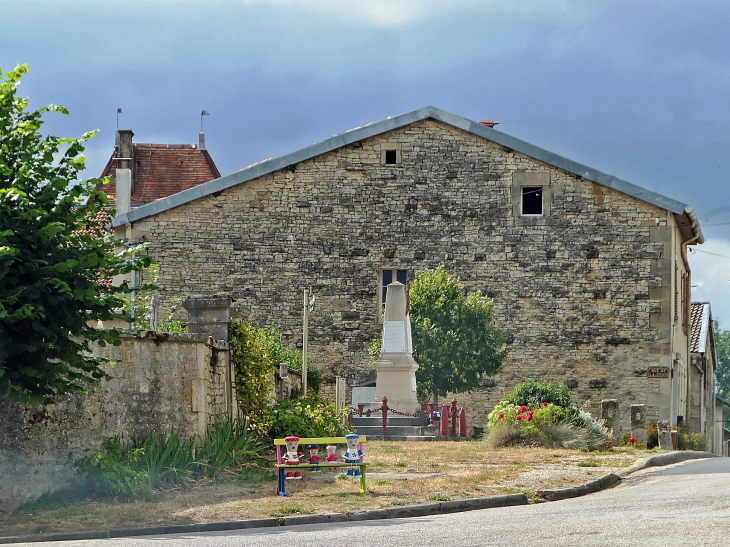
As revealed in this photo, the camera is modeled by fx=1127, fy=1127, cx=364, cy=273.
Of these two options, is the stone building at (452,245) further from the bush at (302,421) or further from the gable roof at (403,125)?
the bush at (302,421)

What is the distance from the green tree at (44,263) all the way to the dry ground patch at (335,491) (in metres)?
1.38

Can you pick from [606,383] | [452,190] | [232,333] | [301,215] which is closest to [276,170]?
[301,215]

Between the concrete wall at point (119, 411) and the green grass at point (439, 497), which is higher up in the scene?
the concrete wall at point (119, 411)

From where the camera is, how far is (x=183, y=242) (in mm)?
29328

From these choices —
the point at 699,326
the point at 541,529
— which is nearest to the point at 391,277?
the point at 699,326

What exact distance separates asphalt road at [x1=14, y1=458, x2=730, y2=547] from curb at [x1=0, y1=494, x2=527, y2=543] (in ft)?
0.99

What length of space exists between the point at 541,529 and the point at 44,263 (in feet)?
18.1

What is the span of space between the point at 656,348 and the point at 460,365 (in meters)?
5.13

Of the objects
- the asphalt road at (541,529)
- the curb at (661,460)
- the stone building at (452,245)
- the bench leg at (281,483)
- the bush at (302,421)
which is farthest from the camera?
the stone building at (452,245)

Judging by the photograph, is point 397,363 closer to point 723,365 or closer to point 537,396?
point 537,396

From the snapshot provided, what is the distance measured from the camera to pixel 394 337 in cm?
2572

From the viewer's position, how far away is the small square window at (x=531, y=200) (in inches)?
1133

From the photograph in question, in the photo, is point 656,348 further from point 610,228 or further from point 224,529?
point 224,529

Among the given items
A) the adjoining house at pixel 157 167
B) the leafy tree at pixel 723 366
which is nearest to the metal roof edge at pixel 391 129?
the adjoining house at pixel 157 167
